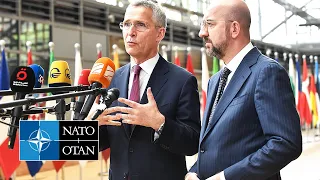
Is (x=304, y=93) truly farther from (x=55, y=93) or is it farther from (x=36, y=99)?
(x=36, y=99)

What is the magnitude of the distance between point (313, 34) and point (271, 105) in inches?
640

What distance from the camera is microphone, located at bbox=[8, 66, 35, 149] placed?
3.80ft

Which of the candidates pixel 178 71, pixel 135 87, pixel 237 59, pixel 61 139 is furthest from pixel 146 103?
pixel 61 139

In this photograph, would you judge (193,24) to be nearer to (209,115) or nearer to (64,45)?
(64,45)

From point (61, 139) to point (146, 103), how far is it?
2.46 ft

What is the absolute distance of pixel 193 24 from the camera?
1204cm

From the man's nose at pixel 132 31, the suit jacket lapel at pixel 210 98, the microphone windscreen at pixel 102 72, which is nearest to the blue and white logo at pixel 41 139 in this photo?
the microphone windscreen at pixel 102 72

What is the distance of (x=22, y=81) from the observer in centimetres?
116

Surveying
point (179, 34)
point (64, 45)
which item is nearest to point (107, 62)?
point (64, 45)

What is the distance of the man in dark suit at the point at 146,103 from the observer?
6.17 feet

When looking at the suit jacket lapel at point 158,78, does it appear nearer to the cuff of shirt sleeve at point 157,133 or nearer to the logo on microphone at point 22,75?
the cuff of shirt sleeve at point 157,133

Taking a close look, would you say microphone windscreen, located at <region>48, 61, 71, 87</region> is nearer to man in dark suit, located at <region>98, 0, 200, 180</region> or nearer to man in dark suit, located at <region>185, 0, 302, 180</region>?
man in dark suit, located at <region>98, 0, 200, 180</region>

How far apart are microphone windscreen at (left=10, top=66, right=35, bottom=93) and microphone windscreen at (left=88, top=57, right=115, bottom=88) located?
358mm

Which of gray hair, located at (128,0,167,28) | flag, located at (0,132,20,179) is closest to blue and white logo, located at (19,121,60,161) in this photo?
gray hair, located at (128,0,167,28)
